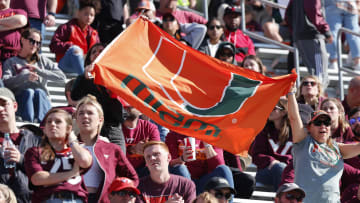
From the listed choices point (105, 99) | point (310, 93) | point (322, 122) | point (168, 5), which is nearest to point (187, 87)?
point (105, 99)

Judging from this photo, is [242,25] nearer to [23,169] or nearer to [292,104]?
[292,104]

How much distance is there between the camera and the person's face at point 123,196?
8.41 metres

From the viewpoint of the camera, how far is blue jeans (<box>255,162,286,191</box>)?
10727mm

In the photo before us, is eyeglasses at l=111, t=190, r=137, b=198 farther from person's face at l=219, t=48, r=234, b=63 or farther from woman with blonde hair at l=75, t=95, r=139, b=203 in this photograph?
person's face at l=219, t=48, r=234, b=63

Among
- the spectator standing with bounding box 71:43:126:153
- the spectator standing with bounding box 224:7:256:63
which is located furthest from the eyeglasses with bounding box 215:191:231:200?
the spectator standing with bounding box 224:7:256:63

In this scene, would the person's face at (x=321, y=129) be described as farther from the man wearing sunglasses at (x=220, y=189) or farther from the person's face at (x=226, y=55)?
the person's face at (x=226, y=55)

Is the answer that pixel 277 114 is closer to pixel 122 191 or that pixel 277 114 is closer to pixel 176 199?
pixel 176 199

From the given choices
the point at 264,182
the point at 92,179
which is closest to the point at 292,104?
the point at 264,182

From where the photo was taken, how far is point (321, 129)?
984cm

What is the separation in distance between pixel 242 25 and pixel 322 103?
148 inches

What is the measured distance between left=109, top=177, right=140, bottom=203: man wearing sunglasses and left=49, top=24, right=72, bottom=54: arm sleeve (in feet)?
13.1

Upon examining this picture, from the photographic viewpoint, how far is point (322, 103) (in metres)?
11.0

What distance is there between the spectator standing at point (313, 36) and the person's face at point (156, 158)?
184 inches

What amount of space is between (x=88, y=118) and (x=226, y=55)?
12.9 ft
